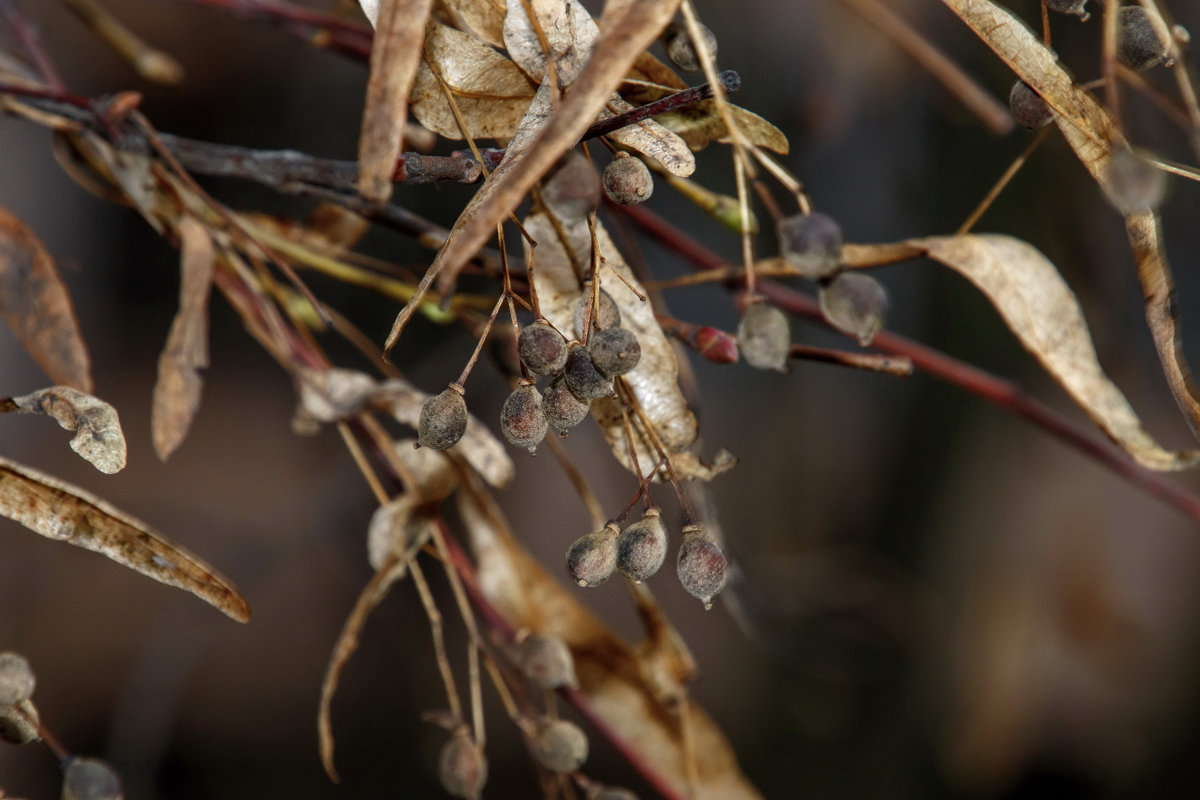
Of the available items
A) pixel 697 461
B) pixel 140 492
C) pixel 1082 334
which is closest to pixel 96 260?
pixel 140 492

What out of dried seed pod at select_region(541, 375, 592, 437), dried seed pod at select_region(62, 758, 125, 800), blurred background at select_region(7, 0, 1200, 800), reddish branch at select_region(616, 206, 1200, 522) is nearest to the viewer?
dried seed pod at select_region(541, 375, 592, 437)

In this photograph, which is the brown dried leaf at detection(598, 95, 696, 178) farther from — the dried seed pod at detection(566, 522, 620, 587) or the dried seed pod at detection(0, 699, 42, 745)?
the dried seed pod at detection(0, 699, 42, 745)

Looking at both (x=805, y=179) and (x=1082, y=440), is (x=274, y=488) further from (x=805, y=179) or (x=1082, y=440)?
(x=1082, y=440)

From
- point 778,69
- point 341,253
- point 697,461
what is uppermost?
point 778,69

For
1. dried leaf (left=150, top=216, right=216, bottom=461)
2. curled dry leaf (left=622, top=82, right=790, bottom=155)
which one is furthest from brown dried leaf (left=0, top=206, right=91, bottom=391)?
curled dry leaf (left=622, top=82, right=790, bottom=155)

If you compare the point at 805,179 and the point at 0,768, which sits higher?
the point at 805,179

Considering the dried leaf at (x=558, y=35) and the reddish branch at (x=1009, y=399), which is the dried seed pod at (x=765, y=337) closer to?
the dried leaf at (x=558, y=35)
